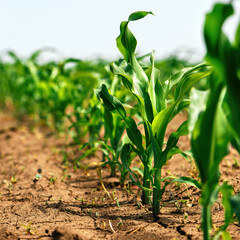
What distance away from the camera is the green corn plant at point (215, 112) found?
929mm

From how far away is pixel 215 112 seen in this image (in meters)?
1.06

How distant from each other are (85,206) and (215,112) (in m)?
1.16

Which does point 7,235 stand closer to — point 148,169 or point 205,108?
point 148,169

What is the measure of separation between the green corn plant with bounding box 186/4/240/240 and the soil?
1.46ft

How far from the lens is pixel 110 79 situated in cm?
290

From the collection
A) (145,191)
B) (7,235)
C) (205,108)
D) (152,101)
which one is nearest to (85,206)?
(145,191)

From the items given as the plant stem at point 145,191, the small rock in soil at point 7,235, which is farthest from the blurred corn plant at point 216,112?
the small rock in soil at point 7,235

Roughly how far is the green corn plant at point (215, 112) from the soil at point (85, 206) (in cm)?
45

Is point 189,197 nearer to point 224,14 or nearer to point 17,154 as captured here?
point 224,14

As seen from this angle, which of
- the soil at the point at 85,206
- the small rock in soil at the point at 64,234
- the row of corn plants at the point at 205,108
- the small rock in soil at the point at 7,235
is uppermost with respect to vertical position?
the row of corn plants at the point at 205,108

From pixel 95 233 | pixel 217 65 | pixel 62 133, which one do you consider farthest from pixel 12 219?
pixel 62 133

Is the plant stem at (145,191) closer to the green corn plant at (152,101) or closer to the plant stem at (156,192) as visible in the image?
the green corn plant at (152,101)

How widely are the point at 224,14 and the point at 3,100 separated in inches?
250

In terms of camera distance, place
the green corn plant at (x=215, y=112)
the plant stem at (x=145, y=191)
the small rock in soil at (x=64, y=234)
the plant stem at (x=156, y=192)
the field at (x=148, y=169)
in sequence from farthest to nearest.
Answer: the plant stem at (x=145, y=191), the plant stem at (x=156, y=192), the small rock in soil at (x=64, y=234), the field at (x=148, y=169), the green corn plant at (x=215, y=112)
